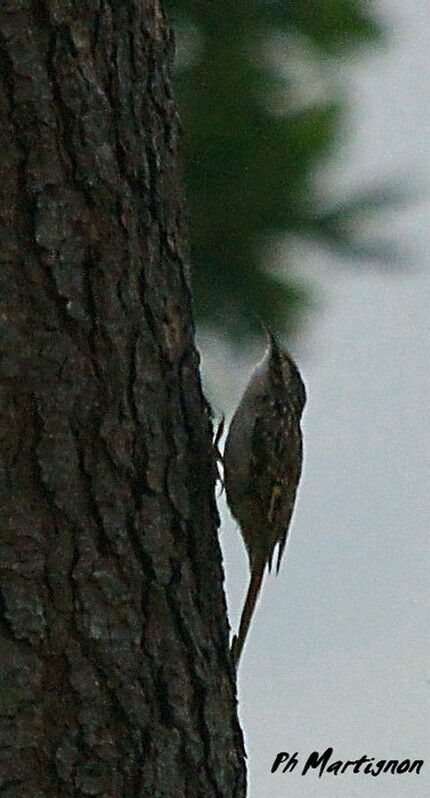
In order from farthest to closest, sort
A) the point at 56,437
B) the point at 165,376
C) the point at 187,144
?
1. the point at 187,144
2. the point at 165,376
3. the point at 56,437

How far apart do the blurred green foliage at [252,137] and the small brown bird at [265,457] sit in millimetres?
113

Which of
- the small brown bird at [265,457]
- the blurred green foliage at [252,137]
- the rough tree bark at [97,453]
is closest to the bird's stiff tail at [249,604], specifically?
the small brown bird at [265,457]

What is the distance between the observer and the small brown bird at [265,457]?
323 cm

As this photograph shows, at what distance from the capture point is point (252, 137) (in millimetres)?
3252

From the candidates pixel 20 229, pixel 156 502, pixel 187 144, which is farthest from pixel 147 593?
pixel 187 144

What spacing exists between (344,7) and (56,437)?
4.67 ft

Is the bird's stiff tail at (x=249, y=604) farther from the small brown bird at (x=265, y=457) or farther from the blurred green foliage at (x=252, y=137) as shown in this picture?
the blurred green foliage at (x=252, y=137)

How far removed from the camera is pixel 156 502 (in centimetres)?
211

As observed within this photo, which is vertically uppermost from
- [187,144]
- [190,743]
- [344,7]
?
[344,7]

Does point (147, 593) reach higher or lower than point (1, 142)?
lower

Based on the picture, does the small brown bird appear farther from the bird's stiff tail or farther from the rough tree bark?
the rough tree bark

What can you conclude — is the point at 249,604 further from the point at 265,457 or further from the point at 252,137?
the point at 252,137

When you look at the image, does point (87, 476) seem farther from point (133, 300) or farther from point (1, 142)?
point (1, 142)

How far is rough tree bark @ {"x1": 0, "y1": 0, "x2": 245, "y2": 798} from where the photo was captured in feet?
6.46
